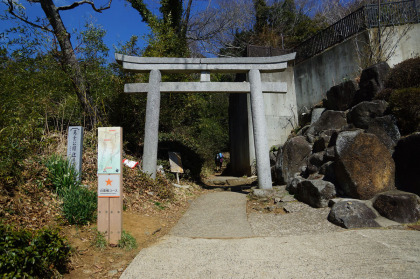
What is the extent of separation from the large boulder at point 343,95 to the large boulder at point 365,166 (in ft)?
13.5

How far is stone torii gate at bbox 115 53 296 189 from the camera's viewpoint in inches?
304

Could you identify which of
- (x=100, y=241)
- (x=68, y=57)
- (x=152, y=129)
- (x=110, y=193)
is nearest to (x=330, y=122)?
(x=152, y=129)

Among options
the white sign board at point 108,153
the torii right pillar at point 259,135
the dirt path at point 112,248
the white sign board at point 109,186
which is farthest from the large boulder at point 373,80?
the white sign board at point 109,186

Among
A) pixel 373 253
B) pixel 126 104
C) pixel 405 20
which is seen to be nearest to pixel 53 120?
pixel 126 104

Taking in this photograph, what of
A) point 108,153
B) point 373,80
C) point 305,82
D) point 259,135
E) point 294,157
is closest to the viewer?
point 108,153

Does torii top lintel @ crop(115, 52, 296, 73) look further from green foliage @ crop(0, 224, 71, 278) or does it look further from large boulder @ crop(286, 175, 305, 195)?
green foliage @ crop(0, 224, 71, 278)

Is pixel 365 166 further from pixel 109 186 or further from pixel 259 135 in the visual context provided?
pixel 109 186

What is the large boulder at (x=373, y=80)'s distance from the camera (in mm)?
8183

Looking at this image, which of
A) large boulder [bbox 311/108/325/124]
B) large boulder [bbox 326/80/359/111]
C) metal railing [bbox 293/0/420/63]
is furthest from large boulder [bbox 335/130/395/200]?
metal railing [bbox 293/0/420/63]

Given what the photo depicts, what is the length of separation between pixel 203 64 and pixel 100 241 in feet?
18.5

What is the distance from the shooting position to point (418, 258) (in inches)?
134

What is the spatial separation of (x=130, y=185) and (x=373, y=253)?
15.7ft

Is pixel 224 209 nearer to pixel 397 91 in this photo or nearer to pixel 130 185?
pixel 130 185

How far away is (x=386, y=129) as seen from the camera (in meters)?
6.63
